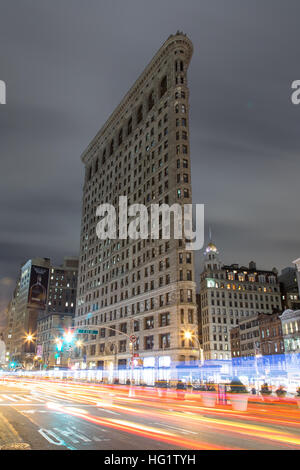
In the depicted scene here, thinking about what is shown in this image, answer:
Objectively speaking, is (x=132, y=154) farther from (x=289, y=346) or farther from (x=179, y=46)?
(x=289, y=346)

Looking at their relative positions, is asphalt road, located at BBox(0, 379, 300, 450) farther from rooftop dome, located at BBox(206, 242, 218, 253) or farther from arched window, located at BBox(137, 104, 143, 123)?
rooftop dome, located at BBox(206, 242, 218, 253)

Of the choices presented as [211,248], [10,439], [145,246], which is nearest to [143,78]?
[145,246]

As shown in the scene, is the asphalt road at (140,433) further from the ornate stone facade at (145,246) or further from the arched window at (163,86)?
the arched window at (163,86)

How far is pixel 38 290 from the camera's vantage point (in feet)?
645

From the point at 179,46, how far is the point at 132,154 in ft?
85.5

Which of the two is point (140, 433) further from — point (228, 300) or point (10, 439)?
point (228, 300)

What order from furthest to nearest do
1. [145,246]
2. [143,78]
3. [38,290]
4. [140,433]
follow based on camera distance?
[38,290] → [143,78] → [145,246] → [140,433]

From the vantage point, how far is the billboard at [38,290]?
195 meters

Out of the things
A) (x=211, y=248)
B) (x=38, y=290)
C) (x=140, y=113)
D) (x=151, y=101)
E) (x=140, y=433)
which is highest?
(x=140, y=113)

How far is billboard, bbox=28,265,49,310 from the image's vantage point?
195 metres

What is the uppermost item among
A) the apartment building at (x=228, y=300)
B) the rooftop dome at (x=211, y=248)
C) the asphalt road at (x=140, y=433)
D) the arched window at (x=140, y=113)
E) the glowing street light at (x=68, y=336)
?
the arched window at (x=140, y=113)

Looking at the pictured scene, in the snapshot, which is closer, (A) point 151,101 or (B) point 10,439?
(B) point 10,439

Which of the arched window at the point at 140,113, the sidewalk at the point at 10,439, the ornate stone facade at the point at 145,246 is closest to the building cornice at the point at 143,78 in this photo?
the ornate stone facade at the point at 145,246
